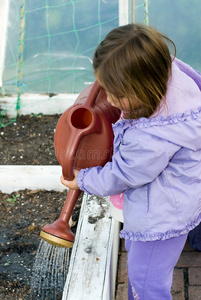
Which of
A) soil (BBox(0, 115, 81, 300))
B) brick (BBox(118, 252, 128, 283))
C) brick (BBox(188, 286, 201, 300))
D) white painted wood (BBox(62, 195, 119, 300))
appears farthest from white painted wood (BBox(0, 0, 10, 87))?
brick (BBox(188, 286, 201, 300))

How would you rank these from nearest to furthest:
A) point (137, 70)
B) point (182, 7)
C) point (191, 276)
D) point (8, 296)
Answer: point (137, 70), point (8, 296), point (191, 276), point (182, 7)

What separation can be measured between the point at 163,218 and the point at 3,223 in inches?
46.1

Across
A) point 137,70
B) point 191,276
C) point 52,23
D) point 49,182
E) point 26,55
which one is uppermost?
point 137,70

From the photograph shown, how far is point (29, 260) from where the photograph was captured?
7.30ft

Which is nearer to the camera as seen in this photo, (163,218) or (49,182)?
(163,218)

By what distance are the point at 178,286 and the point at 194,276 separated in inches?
4.1

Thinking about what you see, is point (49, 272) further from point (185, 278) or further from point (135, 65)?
point (135, 65)

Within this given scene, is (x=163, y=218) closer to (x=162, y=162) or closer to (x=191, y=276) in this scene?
(x=162, y=162)

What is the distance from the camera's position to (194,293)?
2.12m

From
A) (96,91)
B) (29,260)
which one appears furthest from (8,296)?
(96,91)

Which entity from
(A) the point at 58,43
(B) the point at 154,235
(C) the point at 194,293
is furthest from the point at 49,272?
(A) the point at 58,43

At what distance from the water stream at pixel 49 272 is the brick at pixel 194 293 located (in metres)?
0.59

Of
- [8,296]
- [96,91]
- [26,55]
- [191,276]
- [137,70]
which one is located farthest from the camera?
[26,55]

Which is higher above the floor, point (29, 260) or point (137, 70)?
point (137, 70)
